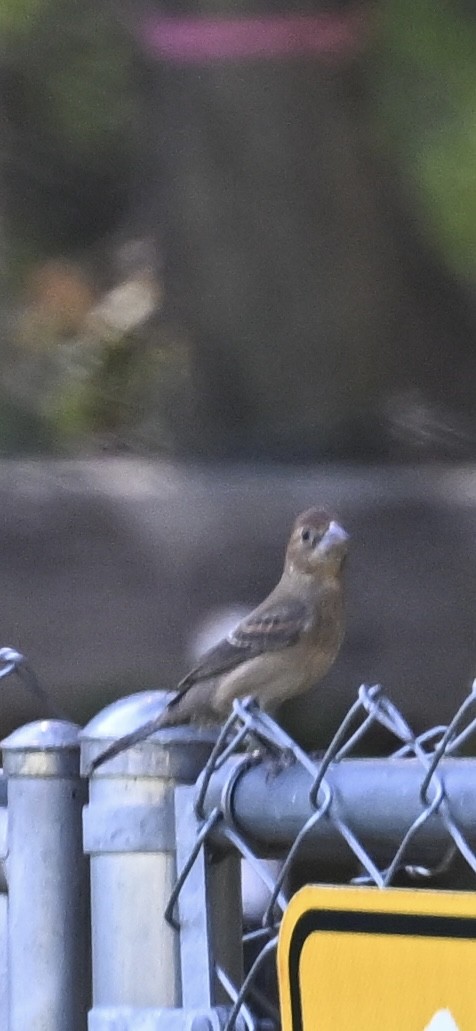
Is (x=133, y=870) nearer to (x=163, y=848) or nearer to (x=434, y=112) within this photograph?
(x=163, y=848)

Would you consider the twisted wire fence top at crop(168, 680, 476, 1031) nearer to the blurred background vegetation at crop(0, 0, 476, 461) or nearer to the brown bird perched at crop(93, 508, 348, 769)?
the brown bird perched at crop(93, 508, 348, 769)

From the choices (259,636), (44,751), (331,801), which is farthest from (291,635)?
(331,801)

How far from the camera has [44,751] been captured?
146cm

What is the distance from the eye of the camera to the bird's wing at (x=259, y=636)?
2.48 m

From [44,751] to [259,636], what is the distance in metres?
1.14

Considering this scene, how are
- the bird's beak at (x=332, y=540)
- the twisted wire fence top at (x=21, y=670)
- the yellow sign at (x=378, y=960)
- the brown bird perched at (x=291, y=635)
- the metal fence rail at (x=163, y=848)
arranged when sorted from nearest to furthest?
1. the yellow sign at (x=378, y=960)
2. the metal fence rail at (x=163, y=848)
3. the twisted wire fence top at (x=21, y=670)
4. the brown bird perched at (x=291, y=635)
5. the bird's beak at (x=332, y=540)

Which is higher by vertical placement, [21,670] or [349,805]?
[21,670]

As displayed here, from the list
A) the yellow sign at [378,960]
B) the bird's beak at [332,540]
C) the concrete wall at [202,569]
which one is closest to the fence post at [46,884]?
the yellow sign at [378,960]

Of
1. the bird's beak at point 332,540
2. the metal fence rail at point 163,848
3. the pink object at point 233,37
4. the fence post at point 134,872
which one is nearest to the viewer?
the metal fence rail at point 163,848

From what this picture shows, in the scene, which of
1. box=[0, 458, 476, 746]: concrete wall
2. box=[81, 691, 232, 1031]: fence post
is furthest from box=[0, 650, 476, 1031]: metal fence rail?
box=[0, 458, 476, 746]: concrete wall

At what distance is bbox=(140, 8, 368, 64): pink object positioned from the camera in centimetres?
292

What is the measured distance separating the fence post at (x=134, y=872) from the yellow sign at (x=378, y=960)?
28cm

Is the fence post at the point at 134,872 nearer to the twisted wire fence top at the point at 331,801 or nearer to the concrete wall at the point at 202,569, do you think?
the twisted wire fence top at the point at 331,801

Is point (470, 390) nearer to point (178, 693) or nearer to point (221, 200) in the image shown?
point (221, 200)
